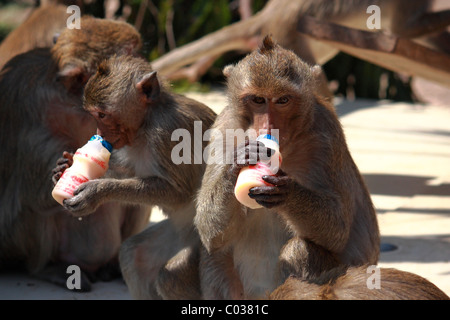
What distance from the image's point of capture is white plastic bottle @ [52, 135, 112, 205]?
3.77 m

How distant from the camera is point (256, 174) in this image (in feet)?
10.4

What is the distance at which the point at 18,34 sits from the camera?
581cm

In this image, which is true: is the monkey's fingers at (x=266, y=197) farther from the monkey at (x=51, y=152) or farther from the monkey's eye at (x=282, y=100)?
the monkey at (x=51, y=152)

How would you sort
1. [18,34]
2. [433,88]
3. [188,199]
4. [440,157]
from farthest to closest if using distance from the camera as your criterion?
[433,88] → [440,157] → [18,34] → [188,199]

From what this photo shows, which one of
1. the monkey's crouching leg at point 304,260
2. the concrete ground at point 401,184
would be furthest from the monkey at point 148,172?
the monkey's crouching leg at point 304,260

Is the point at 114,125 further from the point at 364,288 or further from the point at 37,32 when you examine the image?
the point at 37,32

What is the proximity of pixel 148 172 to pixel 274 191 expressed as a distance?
1101 mm

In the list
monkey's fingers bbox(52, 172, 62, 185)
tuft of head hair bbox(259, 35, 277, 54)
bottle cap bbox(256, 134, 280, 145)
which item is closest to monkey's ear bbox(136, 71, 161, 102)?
monkey's fingers bbox(52, 172, 62, 185)

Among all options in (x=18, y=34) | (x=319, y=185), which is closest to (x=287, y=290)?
(x=319, y=185)

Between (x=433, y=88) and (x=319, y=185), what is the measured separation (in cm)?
1026

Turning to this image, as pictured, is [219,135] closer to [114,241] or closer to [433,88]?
[114,241]

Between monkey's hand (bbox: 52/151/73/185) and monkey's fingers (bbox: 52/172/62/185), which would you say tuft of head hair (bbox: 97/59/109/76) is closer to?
monkey's hand (bbox: 52/151/73/185)

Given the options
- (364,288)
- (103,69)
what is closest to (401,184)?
(103,69)
